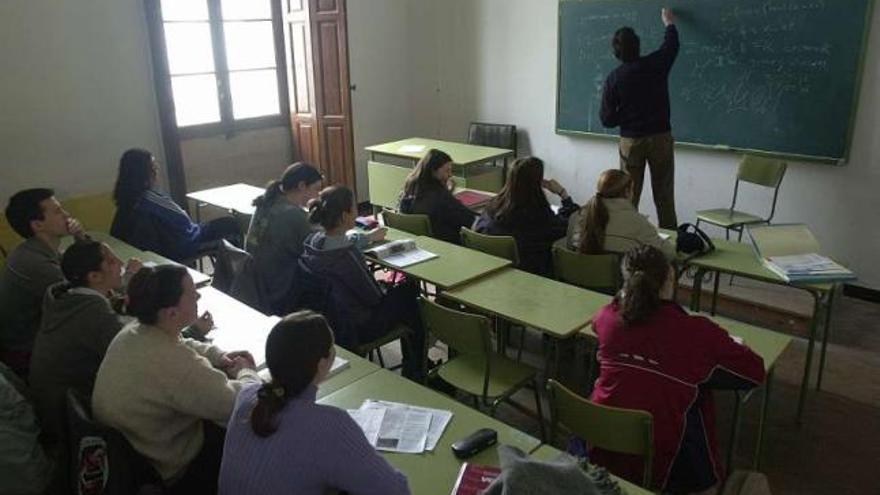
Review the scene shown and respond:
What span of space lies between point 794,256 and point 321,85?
4.74 m

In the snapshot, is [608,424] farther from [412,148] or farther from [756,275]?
[412,148]

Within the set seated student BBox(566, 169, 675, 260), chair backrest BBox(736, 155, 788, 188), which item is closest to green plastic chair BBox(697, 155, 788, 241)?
chair backrest BBox(736, 155, 788, 188)

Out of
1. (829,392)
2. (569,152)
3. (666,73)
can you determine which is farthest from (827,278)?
(569,152)

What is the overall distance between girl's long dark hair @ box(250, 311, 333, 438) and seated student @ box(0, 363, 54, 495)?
3.16 feet

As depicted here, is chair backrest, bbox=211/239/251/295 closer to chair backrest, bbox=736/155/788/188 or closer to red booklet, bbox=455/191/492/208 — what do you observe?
red booklet, bbox=455/191/492/208

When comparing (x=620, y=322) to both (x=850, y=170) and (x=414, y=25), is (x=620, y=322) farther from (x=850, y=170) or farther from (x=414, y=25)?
(x=414, y=25)

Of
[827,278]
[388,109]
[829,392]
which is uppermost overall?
[388,109]

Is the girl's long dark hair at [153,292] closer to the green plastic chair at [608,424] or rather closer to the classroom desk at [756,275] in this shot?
the green plastic chair at [608,424]

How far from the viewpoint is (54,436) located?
2186 mm

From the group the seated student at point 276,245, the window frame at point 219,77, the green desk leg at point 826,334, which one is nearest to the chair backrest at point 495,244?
the seated student at point 276,245

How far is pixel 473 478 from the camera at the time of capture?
1.75 meters

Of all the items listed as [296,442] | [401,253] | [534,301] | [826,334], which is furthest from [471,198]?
[296,442]

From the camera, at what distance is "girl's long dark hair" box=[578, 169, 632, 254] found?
3.34m

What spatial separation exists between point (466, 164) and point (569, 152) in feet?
4.33
